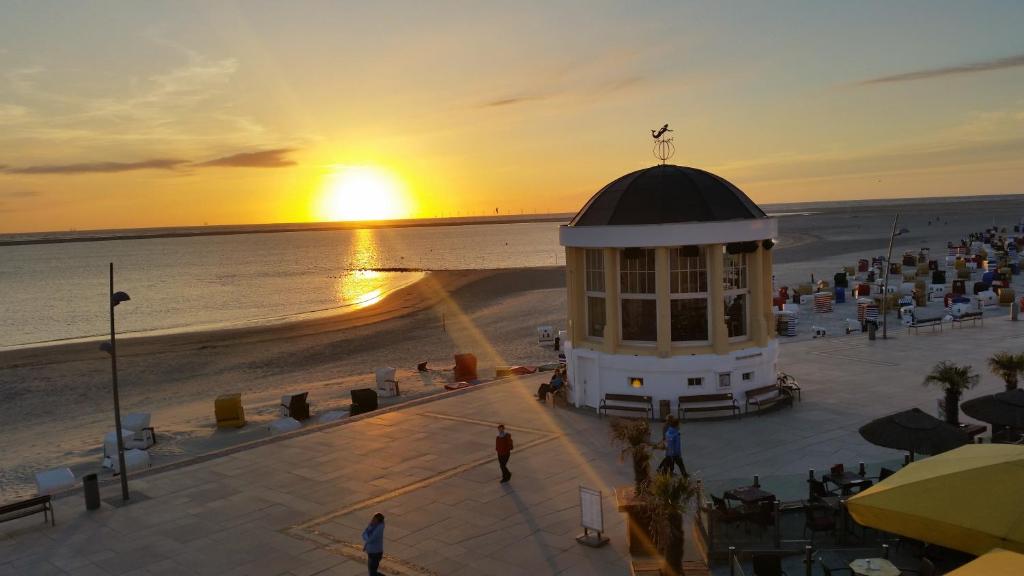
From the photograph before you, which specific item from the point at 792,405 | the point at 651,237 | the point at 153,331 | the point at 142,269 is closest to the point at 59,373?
the point at 153,331

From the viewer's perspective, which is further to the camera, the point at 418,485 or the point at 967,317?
the point at 967,317

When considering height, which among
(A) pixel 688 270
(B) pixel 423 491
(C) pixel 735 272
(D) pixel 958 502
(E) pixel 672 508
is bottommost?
(B) pixel 423 491

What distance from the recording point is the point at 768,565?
9.02 metres

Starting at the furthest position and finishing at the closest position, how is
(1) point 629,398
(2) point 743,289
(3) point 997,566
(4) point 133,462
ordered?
(2) point 743,289, (1) point 629,398, (4) point 133,462, (3) point 997,566

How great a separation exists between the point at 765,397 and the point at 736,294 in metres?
2.91

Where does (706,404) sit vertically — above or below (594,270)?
below

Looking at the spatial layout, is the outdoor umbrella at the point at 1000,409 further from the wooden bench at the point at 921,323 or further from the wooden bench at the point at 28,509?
the wooden bench at the point at 28,509

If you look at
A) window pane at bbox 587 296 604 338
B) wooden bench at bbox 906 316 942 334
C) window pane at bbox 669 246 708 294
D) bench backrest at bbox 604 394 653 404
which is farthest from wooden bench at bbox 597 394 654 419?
wooden bench at bbox 906 316 942 334

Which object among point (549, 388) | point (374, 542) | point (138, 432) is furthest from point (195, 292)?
point (374, 542)

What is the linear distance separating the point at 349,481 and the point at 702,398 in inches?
363

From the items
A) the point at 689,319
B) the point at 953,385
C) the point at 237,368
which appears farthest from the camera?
the point at 237,368

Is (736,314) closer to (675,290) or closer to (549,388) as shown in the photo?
(675,290)

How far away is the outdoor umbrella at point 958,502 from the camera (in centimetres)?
763

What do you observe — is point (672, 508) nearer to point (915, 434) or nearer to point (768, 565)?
point (768, 565)
